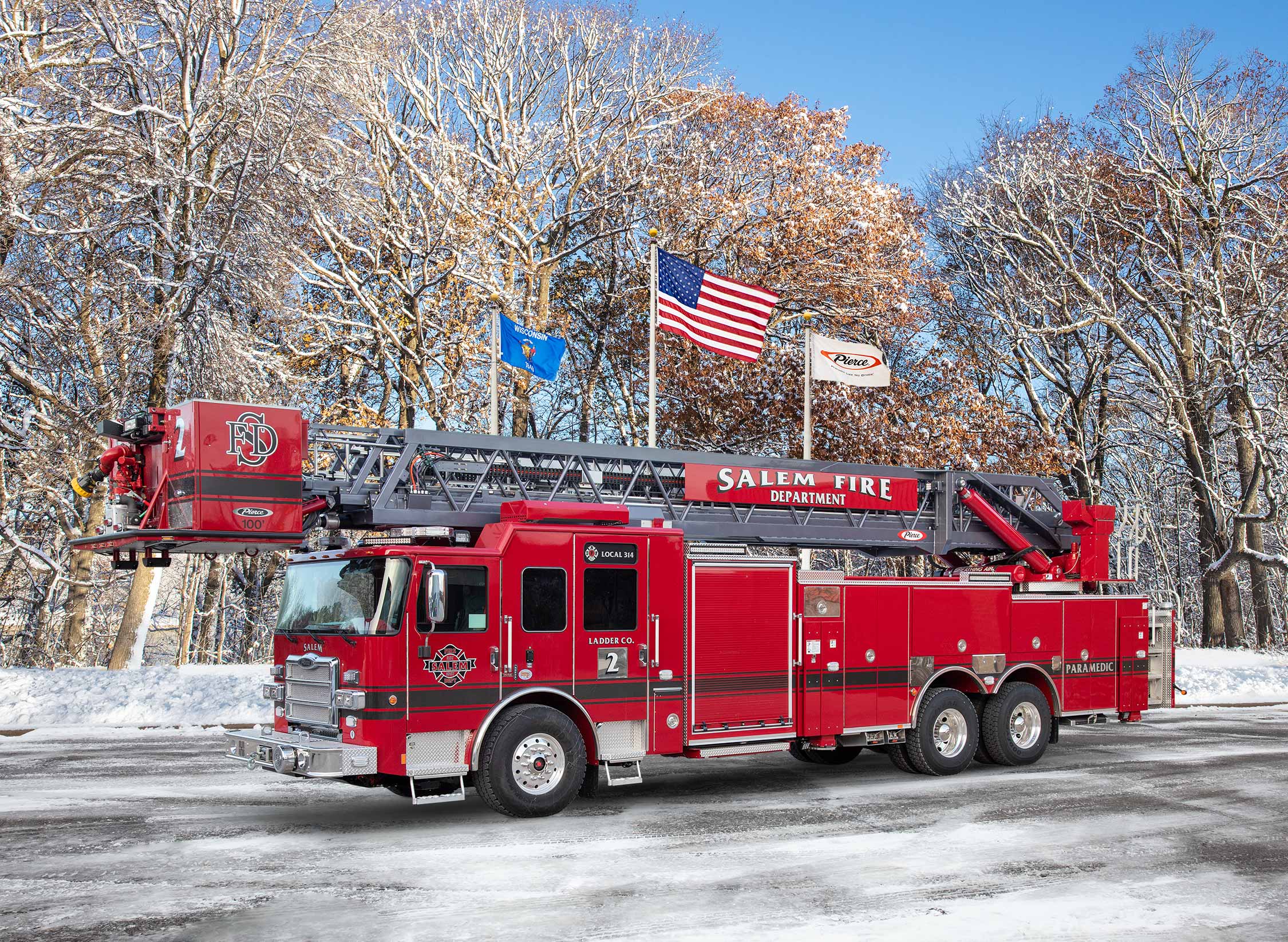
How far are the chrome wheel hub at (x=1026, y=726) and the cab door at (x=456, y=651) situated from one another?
23.1ft

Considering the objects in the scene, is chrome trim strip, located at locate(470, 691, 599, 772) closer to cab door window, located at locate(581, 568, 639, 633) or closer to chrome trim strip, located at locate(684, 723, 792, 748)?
cab door window, located at locate(581, 568, 639, 633)

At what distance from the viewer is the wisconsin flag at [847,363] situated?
2100 cm

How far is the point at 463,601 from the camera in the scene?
9992 mm

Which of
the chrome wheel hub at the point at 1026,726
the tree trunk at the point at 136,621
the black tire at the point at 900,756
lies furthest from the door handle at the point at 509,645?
the tree trunk at the point at 136,621

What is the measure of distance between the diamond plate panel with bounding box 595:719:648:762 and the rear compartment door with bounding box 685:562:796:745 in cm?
55

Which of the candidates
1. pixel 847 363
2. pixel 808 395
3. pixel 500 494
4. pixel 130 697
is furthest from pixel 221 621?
pixel 500 494

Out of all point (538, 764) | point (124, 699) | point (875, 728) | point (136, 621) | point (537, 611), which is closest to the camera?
point (538, 764)

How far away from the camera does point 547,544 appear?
416 inches

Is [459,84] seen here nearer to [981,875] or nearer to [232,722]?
[232,722]

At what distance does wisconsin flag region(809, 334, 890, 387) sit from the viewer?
2100 cm

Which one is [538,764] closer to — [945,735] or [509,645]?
[509,645]

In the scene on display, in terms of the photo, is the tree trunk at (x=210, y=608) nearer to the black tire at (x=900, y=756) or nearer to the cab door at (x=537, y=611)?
the black tire at (x=900, y=756)

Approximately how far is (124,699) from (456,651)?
34.4ft

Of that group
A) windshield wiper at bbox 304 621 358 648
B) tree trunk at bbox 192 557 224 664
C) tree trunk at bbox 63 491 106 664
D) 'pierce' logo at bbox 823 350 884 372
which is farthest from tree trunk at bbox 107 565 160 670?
'pierce' logo at bbox 823 350 884 372
